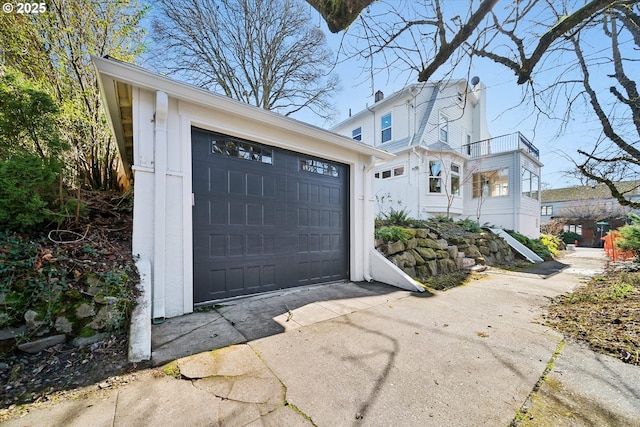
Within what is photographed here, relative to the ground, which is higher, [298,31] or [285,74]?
[298,31]

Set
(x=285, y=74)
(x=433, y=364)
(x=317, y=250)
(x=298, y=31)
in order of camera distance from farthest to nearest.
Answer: (x=285, y=74), (x=298, y=31), (x=317, y=250), (x=433, y=364)

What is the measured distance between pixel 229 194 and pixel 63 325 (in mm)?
2222

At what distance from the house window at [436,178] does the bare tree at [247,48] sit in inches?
222

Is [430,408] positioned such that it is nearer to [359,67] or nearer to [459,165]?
[359,67]

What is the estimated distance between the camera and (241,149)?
3.97 metres

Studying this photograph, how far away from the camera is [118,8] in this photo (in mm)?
5043

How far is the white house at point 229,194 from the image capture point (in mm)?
3059

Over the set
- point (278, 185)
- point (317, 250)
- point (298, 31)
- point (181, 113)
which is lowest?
point (317, 250)

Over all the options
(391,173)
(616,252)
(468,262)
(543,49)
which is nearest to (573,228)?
(616,252)

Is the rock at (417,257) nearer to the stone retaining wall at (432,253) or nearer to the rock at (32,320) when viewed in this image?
the stone retaining wall at (432,253)

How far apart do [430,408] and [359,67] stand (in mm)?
3542

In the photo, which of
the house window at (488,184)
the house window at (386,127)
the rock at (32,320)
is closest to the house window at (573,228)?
the house window at (488,184)

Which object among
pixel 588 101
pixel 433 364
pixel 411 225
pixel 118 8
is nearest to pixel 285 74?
pixel 118 8

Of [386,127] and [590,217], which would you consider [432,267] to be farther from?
[590,217]
